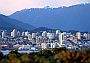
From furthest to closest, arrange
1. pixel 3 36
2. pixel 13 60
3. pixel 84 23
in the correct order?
pixel 84 23 < pixel 3 36 < pixel 13 60

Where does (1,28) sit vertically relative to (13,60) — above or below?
above

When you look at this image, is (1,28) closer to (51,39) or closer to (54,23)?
(51,39)

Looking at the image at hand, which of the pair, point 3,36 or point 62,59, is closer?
point 62,59

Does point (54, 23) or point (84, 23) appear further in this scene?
point (54, 23)

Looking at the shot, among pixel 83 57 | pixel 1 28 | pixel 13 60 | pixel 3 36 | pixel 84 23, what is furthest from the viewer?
pixel 84 23

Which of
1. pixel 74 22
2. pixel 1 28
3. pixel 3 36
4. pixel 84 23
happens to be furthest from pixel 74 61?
pixel 74 22

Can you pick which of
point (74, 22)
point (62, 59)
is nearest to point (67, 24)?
point (74, 22)

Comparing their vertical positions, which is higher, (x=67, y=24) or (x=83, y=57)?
(x=67, y=24)

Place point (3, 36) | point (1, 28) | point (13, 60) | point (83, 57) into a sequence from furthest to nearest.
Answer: point (1, 28) < point (3, 36) < point (83, 57) < point (13, 60)

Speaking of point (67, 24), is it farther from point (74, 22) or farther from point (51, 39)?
point (51, 39)
